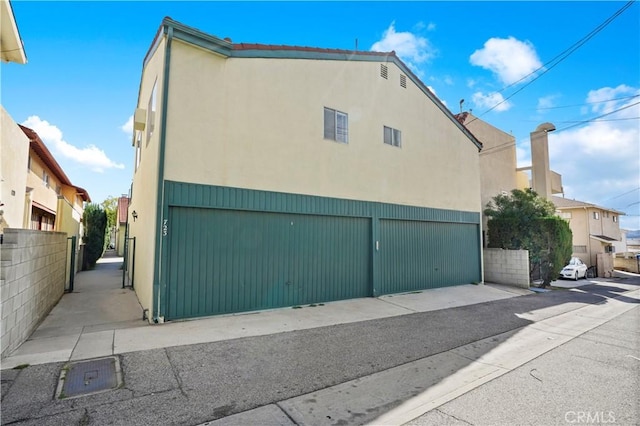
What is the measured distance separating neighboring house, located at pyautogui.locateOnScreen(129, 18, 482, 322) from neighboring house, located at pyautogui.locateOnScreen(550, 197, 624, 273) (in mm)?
17838

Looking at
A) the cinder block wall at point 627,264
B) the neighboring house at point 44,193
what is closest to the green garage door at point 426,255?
the neighboring house at point 44,193

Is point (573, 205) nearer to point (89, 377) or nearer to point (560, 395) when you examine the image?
point (560, 395)

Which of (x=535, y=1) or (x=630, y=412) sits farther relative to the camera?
(x=535, y=1)

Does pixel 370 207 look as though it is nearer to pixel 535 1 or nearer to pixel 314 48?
pixel 314 48

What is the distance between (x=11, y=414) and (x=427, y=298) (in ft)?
29.8

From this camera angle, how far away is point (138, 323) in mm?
6012

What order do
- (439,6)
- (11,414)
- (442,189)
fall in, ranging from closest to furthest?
(11,414) → (439,6) → (442,189)

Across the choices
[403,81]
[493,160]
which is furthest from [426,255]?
[493,160]

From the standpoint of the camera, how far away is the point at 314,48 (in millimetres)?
8672

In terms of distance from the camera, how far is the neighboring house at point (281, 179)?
20.9ft

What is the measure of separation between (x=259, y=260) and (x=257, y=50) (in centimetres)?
503

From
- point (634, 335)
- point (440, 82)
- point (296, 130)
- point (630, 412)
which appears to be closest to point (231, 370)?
point (630, 412)

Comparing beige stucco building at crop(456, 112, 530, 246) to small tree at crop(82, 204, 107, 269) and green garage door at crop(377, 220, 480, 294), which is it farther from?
small tree at crop(82, 204, 107, 269)

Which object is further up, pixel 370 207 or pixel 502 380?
pixel 370 207
